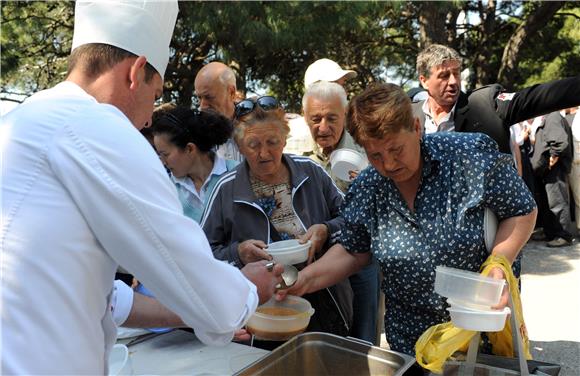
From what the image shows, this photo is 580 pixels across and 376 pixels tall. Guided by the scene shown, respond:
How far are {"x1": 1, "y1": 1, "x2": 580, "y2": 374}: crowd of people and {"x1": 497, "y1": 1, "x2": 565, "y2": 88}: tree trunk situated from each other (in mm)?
6015

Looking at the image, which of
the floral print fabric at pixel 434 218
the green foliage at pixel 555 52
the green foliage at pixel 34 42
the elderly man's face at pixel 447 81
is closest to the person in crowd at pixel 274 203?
the floral print fabric at pixel 434 218

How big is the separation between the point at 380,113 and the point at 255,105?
89cm

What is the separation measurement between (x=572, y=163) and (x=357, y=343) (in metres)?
5.50

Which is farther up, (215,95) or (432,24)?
(432,24)

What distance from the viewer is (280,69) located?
8516mm

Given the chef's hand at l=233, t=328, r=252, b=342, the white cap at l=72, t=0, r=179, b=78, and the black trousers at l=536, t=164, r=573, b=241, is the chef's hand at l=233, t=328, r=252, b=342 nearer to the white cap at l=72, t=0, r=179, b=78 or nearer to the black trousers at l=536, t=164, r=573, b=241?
the white cap at l=72, t=0, r=179, b=78

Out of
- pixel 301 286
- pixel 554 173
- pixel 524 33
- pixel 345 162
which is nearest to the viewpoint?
pixel 301 286

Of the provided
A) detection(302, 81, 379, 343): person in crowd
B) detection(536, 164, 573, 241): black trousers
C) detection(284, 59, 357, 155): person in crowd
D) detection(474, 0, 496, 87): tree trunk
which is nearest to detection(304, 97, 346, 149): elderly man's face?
detection(302, 81, 379, 343): person in crowd

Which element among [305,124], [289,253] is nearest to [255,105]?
[289,253]

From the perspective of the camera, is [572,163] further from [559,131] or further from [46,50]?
[46,50]

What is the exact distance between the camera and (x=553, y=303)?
161 inches

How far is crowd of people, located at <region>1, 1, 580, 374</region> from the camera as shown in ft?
2.78

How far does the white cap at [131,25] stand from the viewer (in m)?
1.09

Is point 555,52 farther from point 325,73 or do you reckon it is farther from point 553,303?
point 325,73
